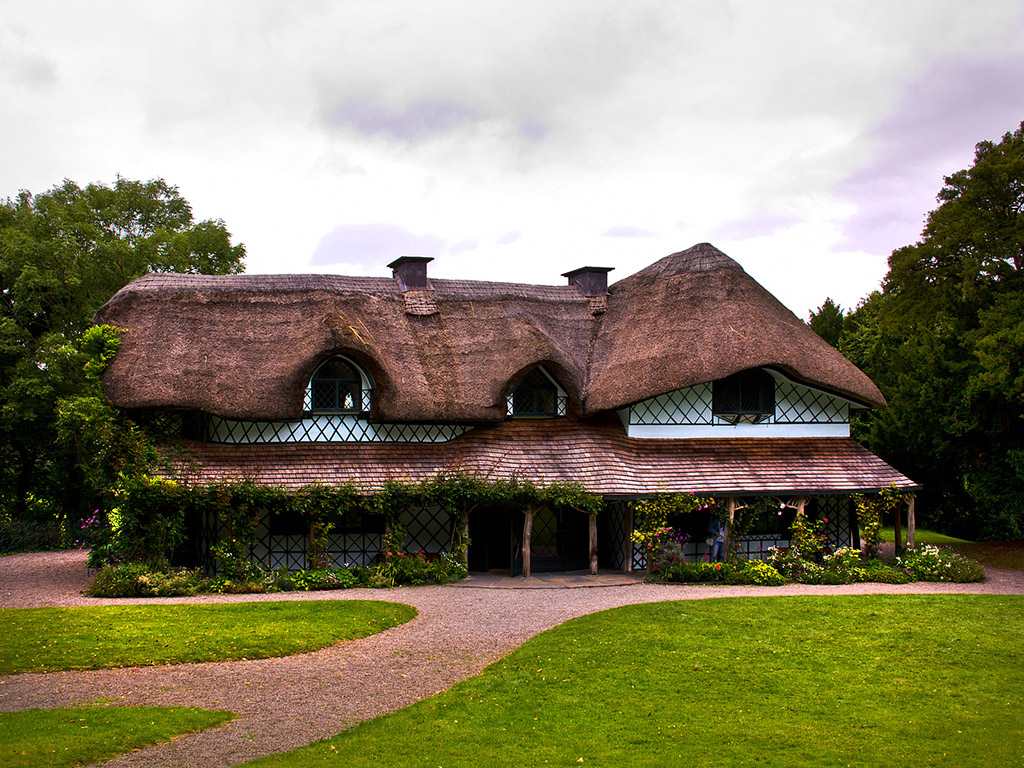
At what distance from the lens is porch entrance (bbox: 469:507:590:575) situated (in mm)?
21094

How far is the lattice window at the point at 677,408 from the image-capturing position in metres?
22.5

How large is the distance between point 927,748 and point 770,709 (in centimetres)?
174

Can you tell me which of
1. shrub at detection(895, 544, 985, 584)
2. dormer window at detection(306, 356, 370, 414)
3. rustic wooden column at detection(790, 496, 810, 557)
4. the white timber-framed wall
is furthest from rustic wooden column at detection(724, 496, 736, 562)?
dormer window at detection(306, 356, 370, 414)

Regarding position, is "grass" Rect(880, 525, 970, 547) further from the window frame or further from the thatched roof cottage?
the window frame

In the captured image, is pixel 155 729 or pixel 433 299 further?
pixel 433 299

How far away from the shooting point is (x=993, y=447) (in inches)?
949

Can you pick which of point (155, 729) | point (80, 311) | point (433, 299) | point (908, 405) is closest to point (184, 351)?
point (433, 299)

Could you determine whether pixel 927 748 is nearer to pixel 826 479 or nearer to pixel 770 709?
pixel 770 709

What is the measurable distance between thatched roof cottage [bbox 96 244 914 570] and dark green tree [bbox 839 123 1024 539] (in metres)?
2.83

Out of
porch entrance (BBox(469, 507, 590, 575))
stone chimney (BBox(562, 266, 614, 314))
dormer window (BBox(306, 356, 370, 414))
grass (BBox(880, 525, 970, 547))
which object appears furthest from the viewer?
grass (BBox(880, 525, 970, 547))

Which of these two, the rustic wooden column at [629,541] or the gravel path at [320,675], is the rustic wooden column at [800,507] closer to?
the gravel path at [320,675]

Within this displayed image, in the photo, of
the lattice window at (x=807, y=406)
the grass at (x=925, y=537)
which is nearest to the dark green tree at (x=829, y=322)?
the grass at (x=925, y=537)

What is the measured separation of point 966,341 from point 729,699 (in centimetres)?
1654

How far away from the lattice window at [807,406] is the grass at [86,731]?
1726 cm
